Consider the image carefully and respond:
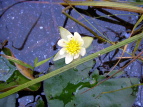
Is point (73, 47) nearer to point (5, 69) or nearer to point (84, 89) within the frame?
point (84, 89)

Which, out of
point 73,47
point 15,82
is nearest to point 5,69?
point 15,82

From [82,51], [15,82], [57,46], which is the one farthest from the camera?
[57,46]

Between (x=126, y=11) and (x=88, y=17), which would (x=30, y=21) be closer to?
(x=88, y=17)

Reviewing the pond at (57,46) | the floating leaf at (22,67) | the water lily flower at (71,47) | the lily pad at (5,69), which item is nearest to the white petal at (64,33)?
the water lily flower at (71,47)

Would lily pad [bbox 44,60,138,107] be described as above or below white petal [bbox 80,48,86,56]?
below

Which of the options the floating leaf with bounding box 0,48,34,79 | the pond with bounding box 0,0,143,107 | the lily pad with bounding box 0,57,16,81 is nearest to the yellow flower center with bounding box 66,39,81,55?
the pond with bounding box 0,0,143,107

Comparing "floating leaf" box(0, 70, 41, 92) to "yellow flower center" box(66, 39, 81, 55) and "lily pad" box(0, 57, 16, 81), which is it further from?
"yellow flower center" box(66, 39, 81, 55)
